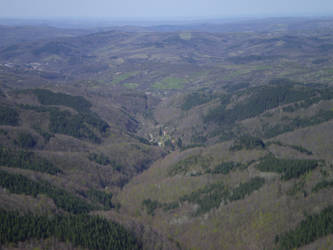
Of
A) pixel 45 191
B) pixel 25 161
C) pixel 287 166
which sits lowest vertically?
pixel 45 191

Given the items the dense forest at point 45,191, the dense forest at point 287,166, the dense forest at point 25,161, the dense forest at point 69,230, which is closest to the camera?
the dense forest at point 69,230

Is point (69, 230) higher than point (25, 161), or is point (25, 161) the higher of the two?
point (25, 161)

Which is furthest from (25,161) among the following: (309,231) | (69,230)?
(309,231)

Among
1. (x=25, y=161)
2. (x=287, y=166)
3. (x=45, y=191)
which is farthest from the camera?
(x=25, y=161)

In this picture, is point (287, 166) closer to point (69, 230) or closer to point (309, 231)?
point (309, 231)

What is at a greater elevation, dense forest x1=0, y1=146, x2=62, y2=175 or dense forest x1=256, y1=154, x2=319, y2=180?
dense forest x1=256, y1=154, x2=319, y2=180

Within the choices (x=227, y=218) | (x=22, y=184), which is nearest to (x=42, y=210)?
(x=22, y=184)

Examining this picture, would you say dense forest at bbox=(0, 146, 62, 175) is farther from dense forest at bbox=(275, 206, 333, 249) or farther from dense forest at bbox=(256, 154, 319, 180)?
dense forest at bbox=(275, 206, 333, 249)

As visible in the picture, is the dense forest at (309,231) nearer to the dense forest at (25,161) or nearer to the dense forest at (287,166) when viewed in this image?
the dense forest at (287,166)

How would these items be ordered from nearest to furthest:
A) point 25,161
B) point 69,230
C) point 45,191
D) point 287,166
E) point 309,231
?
point 309,231
point 69,230
point 45,191
point 287,166
point 25,161

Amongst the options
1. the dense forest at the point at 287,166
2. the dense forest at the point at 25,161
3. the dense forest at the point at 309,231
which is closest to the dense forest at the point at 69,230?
the dense forest at the point at 309,231

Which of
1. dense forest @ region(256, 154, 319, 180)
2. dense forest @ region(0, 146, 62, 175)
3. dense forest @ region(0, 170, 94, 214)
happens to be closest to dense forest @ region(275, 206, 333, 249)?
dense forest @ region(256, 154, 319, 180)

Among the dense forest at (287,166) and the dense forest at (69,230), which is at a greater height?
the dense forest at (287,166)
